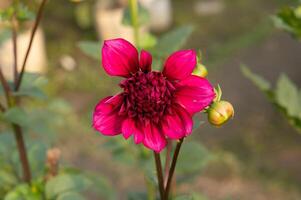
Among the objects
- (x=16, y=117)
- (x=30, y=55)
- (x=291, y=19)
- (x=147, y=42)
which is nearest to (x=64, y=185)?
(x=16, y=117)

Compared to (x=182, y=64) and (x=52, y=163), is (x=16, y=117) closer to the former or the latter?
(x=52, y=163)

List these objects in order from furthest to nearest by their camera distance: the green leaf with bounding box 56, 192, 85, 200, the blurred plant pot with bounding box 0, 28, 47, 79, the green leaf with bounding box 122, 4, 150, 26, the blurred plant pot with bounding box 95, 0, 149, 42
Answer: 1. the blurred plant pot with bounding box 95, 0, 149, 42
2. the blurred plant pot with bounding box 0, 28, 47, 79
3. the green leaf with bounding box 122, 4, 150, 26
4. the green leaf with bounding box 56, 192, 85, 200

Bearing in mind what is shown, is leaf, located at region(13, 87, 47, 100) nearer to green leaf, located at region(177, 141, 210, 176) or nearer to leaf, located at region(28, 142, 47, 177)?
leaf, located at region(28, 142, 47, 177)

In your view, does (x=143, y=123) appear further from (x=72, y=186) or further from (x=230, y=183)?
(x=230, y=183)

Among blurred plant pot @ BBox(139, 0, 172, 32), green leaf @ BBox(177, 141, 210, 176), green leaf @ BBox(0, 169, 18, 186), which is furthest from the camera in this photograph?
blurred plant pot @ BBox(139, 0, 172, 32)

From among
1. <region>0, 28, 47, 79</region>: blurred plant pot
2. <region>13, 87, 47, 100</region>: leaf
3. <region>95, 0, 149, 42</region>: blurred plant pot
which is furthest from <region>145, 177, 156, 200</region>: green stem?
<region>95, 0, 149, 42</region>: blurred plant pot

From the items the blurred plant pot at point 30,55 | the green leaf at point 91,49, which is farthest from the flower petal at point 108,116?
the blurred plant pot at point 30,55
